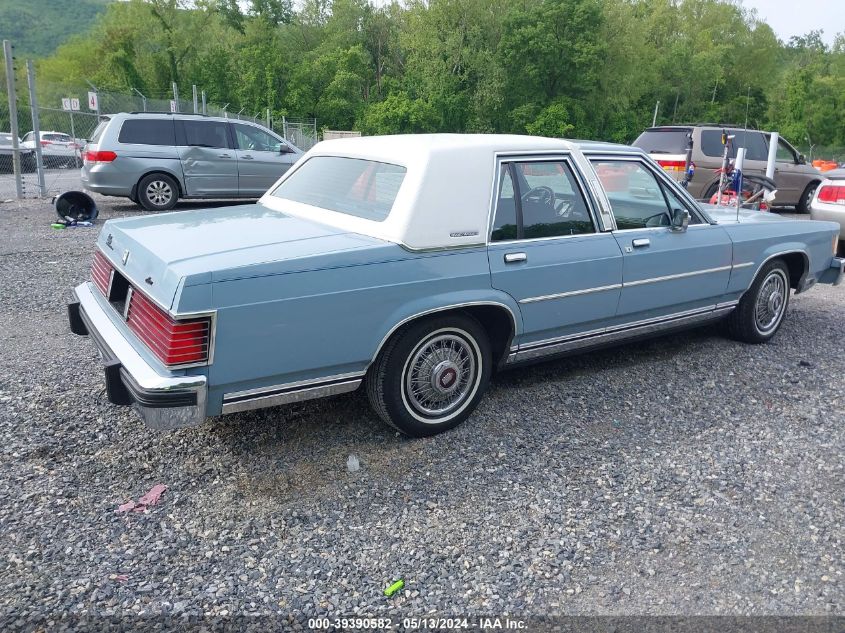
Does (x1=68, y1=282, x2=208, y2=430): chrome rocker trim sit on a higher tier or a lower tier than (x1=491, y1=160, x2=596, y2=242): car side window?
lower

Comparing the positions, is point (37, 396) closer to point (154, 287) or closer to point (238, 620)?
point (154, 287)

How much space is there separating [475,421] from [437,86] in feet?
161

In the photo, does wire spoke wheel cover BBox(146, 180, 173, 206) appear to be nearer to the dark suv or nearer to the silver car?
the silver car

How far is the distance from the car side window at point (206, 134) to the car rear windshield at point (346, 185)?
882cm

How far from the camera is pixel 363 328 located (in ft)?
11.8

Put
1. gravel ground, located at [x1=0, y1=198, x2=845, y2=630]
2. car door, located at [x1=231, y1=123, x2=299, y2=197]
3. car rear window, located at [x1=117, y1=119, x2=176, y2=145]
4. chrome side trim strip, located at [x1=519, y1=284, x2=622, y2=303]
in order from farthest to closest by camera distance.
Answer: car door, located at [x1=231, y1=123, x2=299, y2=197]
car rear window, located at [x1=117, y1=119, x2=176, y2=145]
chrome side trim strip, located at [x1=519, y1=284, x2=622, y2=303]
gravel ground, located at [x1=0, y1=198, x2=845, y2=630]

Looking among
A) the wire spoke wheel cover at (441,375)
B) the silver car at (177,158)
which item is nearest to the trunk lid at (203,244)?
the wire spoke wheel cover at (441,375)

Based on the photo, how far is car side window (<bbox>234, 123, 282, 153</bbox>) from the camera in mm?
13570

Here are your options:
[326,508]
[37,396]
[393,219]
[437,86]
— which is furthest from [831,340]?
[437,86]

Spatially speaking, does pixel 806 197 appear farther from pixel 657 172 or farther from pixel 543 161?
pixel 543 161

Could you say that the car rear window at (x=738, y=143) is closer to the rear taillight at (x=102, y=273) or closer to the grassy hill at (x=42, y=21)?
the rear taillight at (x=102, y=273)

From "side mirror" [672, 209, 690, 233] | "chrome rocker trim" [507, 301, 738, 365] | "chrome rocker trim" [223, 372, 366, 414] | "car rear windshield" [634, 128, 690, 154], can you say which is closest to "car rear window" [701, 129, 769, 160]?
"car rear windshield" [634, 128, 690, 154]

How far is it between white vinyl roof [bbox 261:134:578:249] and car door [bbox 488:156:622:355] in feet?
0.39

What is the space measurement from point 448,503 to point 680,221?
Answer: 274cm
